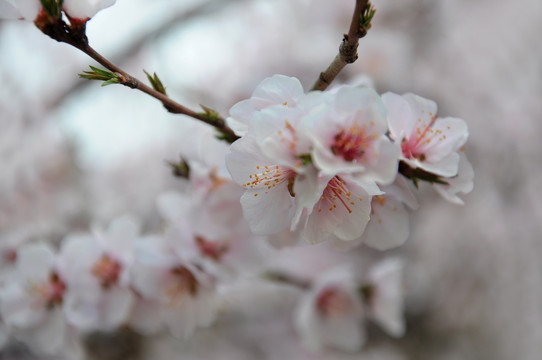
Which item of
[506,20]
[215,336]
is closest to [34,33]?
[215,336]

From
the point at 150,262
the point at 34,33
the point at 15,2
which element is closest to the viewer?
the point at 15,2

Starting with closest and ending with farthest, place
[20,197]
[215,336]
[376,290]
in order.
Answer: [376,290] < [20,197] < [215,336]

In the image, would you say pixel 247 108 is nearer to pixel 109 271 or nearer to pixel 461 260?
pixel 109 271

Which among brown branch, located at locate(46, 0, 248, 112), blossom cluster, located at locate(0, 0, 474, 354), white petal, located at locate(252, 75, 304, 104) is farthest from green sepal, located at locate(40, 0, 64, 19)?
brown branch, located at locate(46, 0, 248, 112)

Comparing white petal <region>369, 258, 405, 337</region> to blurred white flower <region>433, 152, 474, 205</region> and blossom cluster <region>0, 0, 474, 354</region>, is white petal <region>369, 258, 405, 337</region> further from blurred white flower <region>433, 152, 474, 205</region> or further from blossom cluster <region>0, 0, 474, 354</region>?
blurred white flower <region>433, 152, 474, 205</region>

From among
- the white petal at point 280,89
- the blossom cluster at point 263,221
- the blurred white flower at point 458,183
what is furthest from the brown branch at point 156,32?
the blurred white flower at point 458,183
